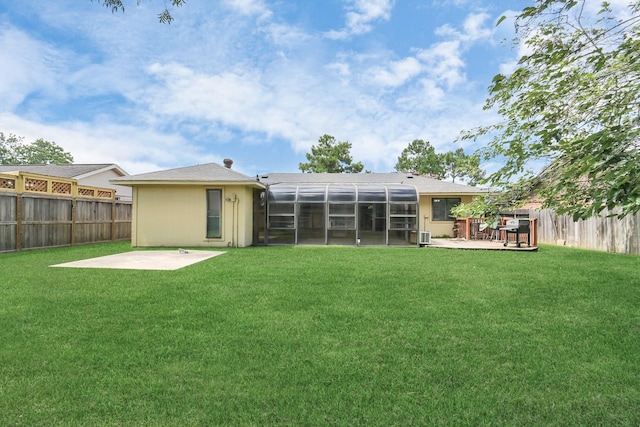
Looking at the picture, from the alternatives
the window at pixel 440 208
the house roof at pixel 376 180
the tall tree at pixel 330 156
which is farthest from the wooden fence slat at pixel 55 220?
the tall tree at pixel 330 156

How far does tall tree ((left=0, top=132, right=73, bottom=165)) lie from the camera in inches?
1558

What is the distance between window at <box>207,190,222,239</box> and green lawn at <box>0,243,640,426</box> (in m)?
6.10

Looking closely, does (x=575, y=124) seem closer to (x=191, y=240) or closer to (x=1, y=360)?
(x=1, y=360)

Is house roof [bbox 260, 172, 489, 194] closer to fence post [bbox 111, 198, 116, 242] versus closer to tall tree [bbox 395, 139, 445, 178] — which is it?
fence post [bbox 111, 198, 116, 242]

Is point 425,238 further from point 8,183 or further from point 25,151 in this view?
point 25,151

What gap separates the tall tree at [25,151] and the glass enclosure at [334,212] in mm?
41940

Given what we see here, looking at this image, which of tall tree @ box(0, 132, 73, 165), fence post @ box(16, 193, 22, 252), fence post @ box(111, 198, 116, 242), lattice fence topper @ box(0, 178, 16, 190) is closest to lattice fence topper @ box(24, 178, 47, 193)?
lattice fence topper @ box(0, 178, 16, 190)

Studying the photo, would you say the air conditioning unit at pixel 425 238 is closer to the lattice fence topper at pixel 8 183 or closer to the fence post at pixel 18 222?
the fence post at pixel 18 222

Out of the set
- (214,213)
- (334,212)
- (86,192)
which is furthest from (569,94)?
(86,192)

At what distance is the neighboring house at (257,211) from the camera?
12.3 meters

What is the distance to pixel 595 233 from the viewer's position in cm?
1158

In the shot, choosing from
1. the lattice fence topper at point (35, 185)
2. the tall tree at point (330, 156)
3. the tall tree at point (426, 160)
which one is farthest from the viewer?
the tall tree at point (426, 160)

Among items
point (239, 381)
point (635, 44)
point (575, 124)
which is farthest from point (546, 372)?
point (635, 44)

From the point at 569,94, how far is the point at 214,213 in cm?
1122
